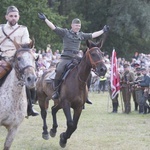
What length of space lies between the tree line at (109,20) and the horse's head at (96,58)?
31429 millimetres

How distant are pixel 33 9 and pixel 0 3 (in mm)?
2874

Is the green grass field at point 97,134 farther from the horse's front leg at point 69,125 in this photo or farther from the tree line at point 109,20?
the tree line at point 109,20

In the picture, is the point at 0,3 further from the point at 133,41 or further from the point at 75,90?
the point at 75,90

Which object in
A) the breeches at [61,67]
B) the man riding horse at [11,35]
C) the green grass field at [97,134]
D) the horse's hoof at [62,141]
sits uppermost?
the man riding horse at [11,35]

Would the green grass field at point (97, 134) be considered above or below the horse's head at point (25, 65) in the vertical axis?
below

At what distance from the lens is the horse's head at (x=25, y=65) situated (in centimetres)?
863

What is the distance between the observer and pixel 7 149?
9914 millimetres

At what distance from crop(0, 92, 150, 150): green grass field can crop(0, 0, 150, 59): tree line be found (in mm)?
25486

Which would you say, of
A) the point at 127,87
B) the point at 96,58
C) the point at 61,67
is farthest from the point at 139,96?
the point at 96,58

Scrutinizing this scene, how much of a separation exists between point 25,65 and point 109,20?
4389cm

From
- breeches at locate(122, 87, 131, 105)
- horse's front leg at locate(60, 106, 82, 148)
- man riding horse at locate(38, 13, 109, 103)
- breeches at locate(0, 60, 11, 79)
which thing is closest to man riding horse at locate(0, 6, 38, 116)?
breeches at locate(0, 60, 11, 79)

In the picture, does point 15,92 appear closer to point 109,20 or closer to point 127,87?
point 127,87

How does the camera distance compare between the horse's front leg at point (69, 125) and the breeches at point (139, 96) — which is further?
the breeches at point (139, 96)

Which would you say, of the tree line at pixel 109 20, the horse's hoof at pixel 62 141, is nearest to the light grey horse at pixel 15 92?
the horse's hoof at pixel 62 141
